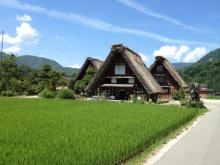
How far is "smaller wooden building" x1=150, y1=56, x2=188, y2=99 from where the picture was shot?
5366cm

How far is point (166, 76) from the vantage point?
5434 centimetres

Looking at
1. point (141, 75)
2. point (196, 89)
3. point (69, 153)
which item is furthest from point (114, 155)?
point (141, 75)

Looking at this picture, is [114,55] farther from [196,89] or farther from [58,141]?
[58,141]

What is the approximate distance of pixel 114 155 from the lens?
764 centimetres

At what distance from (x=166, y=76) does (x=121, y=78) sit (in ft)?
45.5

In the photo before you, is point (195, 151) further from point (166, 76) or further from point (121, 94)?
point (166, 76)

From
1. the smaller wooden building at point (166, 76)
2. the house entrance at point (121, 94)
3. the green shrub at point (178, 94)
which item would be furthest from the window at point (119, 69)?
the smaller wooden building at point (166, 76)

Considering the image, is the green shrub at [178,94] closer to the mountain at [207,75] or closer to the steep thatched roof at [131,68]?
the steep thatched roof at [131,68]

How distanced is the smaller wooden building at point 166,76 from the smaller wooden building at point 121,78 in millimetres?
11219

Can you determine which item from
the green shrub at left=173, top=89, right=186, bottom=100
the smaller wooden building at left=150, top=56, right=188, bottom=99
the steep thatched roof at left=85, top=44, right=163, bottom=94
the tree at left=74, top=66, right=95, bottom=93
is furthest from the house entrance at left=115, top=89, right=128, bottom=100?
the smaller wooden building at left=150, top=56, right=188, bottom=99

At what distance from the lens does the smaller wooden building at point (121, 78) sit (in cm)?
3969

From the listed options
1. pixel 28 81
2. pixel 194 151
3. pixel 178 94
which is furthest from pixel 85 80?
pixel 194 151

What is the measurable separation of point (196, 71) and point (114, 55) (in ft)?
191

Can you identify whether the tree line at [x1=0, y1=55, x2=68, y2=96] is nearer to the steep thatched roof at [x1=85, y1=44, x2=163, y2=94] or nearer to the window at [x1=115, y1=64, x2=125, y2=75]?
the steep thatched roof at [x1=85, y1=44, x2=163, y2=94]
